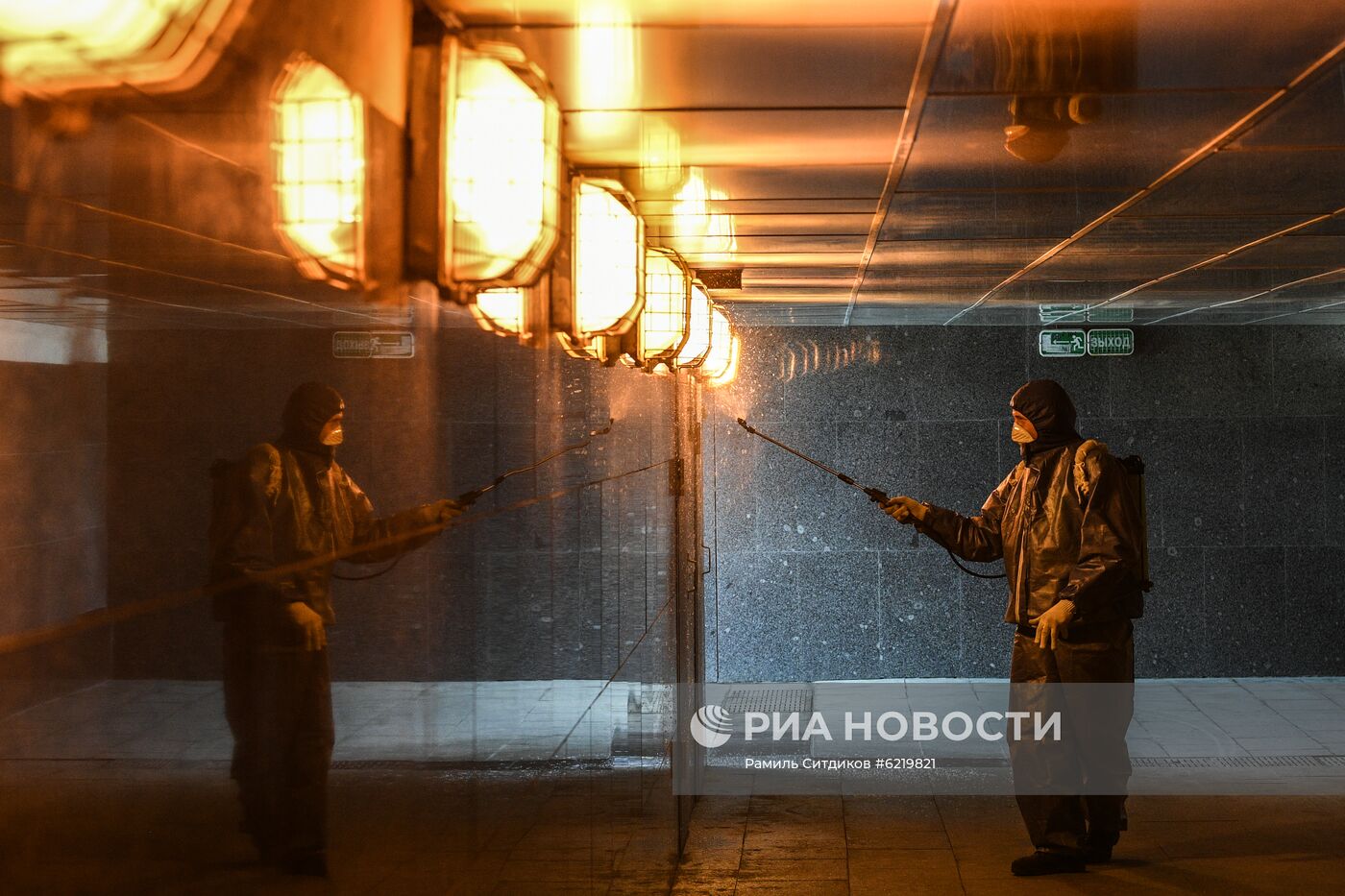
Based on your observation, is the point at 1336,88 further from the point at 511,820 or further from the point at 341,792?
the point at 341,792

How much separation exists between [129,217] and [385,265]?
75 centimetres

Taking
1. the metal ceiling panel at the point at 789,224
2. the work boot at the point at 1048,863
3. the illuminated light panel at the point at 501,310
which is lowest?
the work boot at the point at 1048,863

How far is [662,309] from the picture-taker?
4258 millimetres

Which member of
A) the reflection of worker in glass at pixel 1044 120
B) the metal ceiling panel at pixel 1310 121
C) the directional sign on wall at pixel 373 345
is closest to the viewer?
the directional sign on wall at pixel 373 345

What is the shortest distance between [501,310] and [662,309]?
6.32ft

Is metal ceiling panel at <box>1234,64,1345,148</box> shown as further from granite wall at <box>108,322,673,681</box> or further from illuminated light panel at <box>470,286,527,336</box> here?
illuminated light panel at <box>470,286,527,336</box>

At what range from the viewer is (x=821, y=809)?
6.18 metres

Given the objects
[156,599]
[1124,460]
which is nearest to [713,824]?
[1124,460]

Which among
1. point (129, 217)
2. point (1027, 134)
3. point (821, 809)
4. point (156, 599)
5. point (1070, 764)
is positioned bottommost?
point (821, 809)

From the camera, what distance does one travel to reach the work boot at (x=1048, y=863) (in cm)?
494

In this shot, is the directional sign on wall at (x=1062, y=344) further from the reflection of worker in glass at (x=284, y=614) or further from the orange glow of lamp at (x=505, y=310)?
the reflection of worker in glass at (x=284, y=614)

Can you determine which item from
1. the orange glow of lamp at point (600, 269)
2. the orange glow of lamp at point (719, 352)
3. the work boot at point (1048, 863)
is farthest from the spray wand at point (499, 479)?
the work boot at point (1048, 863)

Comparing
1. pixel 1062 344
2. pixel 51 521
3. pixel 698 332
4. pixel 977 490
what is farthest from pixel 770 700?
pixel 51 521

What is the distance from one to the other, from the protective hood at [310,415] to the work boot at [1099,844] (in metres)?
4.47
